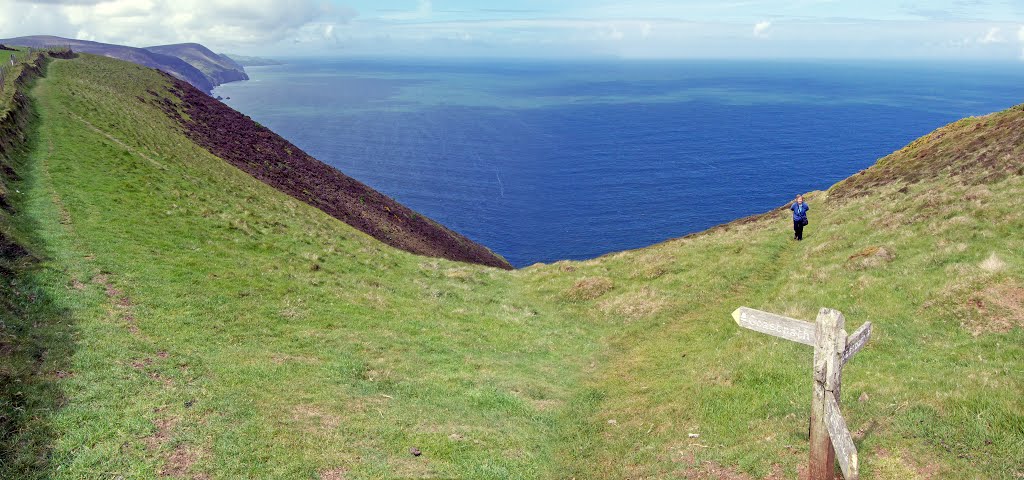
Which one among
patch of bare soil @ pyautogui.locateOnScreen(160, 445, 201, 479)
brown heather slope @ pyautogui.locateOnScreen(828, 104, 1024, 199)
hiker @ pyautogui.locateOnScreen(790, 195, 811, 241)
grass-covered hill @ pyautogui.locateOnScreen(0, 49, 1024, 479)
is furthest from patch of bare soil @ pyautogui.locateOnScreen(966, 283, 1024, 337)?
patch of bare soil @ pyautogui.locateOnScreen(160, 445, 201, 479)

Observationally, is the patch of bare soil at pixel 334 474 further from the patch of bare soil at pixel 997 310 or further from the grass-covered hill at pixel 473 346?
the patch of bare soil at pixel 997 310

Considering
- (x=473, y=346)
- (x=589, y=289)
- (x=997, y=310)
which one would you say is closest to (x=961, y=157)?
(x=589, y=289)

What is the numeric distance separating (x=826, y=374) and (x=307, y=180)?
63.6 metres

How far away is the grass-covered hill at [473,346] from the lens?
36.1ft

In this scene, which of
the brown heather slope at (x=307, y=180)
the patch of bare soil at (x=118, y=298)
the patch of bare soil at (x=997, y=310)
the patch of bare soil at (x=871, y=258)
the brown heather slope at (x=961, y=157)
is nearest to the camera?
the patch of bare soil at (x=997, y=310)

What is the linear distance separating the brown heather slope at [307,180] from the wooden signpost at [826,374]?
151 ft

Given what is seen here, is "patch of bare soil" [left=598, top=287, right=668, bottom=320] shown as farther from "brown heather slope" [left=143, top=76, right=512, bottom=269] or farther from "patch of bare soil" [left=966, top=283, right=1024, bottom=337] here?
"brown heather slope" [left=143, top=76, right=512, bottom=269]

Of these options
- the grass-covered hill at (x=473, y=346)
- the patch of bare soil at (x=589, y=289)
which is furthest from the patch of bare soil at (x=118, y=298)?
the patch of bare soil at (x=589, y=289)

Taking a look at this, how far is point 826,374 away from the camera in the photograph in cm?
805

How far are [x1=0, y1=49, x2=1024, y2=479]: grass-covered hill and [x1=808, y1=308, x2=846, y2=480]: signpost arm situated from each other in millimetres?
2011

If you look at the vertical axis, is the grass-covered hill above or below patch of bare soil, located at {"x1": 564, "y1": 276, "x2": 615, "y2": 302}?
above

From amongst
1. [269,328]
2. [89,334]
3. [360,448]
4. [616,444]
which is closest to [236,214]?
[269,328]

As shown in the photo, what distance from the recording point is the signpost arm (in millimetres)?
7891

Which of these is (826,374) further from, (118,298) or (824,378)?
(118,298)
